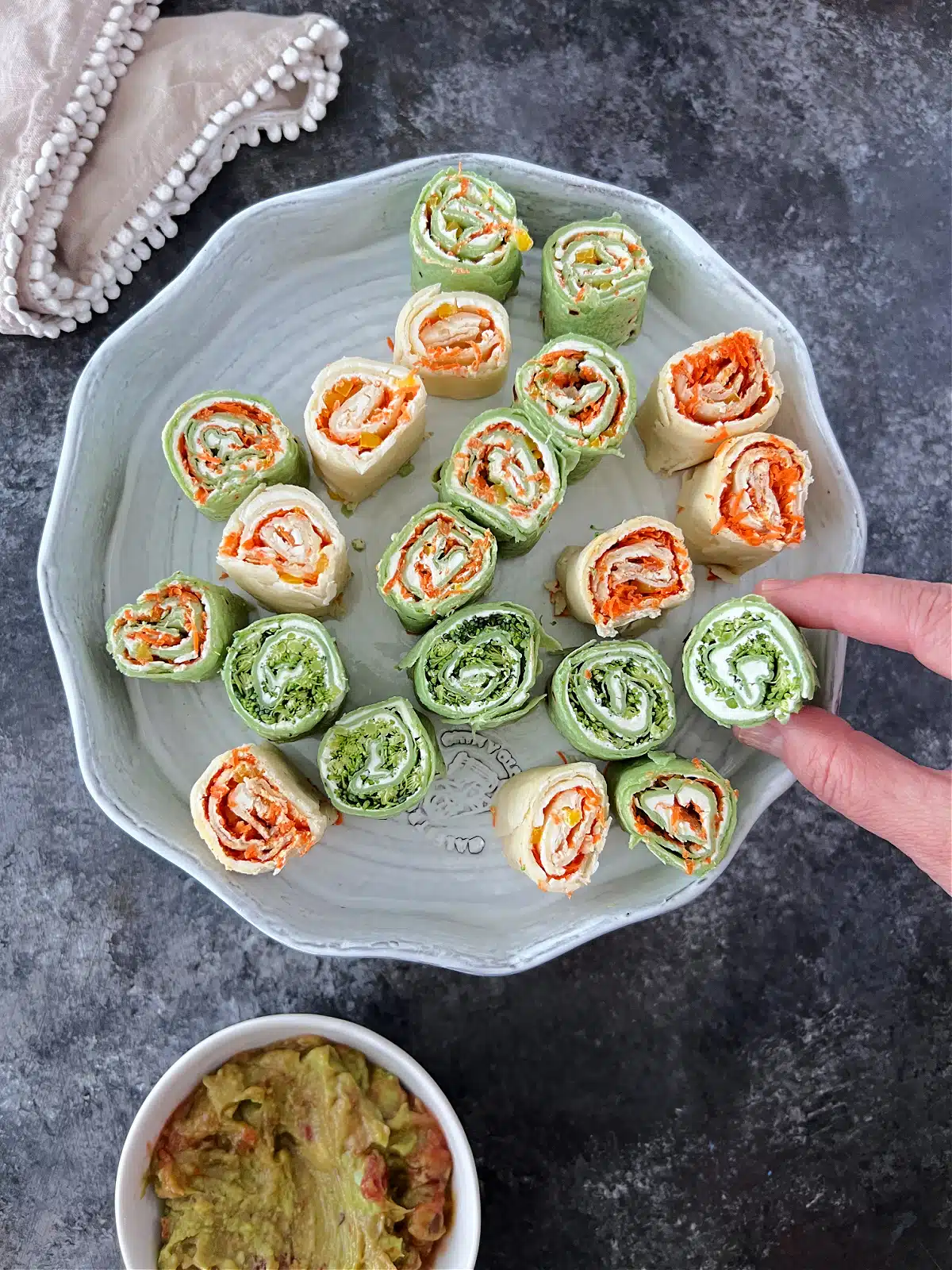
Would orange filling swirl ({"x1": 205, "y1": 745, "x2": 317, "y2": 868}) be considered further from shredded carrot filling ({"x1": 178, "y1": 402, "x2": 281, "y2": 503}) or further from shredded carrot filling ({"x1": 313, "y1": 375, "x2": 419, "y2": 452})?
shredded carrot filling ({"x1": 313, "y1": 375, "x2": 419, "y2": 452})

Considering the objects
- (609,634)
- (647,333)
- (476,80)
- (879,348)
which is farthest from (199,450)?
(879,348)

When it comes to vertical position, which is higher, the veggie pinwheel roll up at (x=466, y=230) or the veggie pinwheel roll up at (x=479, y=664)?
the veggie pinwheel roll up at (x=466, y=230)

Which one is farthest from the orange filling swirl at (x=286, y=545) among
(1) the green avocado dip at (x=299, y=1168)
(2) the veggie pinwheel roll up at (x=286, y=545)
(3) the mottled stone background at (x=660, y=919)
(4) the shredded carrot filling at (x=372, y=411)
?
(1) the green avocado dip at (x=299, y=1168)

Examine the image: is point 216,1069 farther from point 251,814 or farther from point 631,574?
point 631,574

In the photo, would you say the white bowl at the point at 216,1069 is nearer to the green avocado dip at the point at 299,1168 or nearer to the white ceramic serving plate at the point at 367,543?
the green avocado dip at the point at 299,1168

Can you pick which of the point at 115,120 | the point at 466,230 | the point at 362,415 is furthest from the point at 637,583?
the point at 115,120

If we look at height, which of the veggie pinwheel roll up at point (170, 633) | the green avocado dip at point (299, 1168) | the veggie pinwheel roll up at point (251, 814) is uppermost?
the veggie pinwheel roll up at point (170, 633)
